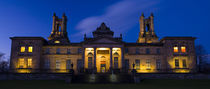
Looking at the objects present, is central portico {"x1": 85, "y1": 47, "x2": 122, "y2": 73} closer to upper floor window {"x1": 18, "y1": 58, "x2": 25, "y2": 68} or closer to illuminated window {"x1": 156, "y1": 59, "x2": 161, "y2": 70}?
illuminated window {"x1": 156, "y1": 59, "x2": 161, "y2": 70}

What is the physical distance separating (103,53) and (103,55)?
565mm

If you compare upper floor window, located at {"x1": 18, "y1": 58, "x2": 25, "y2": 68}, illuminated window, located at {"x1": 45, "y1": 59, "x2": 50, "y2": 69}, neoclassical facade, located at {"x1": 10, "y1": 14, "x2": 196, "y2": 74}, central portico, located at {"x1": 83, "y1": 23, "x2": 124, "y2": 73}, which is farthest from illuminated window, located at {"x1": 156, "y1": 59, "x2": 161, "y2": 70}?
upper floor window, located at {"x1": 18, "y1": 58, "x2": 25, "y2": 68}

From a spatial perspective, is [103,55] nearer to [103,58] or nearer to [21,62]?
[103,58]

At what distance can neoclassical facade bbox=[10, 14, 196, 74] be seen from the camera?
4338 centimetres

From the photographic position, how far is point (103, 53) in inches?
1809

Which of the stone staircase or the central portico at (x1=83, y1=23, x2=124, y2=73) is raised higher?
the central portico at (x1=83, y1=23, x2=124, y2=73)

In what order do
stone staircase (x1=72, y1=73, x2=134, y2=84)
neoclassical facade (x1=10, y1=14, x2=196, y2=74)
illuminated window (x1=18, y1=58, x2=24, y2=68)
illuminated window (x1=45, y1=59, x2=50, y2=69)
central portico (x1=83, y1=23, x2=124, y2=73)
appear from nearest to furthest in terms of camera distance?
stone staircase (x1=72, y1=73, x2=134, y2=84)
central portico (x1=83, y1=23, x2=124, y2=73)
neoclassical facade (x1=10, y1=14, x2=196, y2=74)
illuminated window (x1=18, y1=58, x2=24, y2=68)
illuminated window (x1=45, y1=59, x2=50, y2=69)

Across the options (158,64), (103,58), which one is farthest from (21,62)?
(158,64)

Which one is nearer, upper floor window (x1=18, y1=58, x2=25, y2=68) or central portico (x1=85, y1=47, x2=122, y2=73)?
central portico (x1=85, y1=47, x2=122, y2=73)

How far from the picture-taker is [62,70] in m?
45.0

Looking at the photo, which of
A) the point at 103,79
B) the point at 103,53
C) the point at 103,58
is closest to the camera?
the point at 103,79

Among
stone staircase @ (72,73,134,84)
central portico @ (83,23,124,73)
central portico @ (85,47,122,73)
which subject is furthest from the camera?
central portico @ (85,47,122,73)

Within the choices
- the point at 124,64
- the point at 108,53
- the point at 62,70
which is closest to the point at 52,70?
the point at 62,70

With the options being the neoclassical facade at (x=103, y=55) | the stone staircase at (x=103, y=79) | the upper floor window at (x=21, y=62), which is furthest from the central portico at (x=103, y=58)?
the upper floor window at (x=21, y=62)
